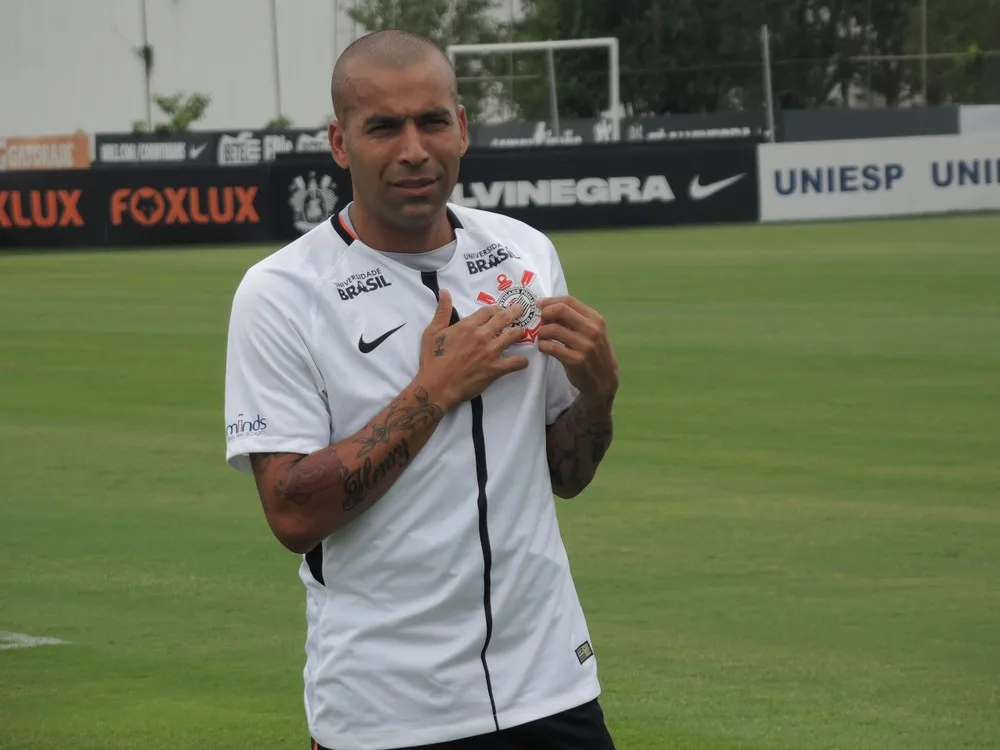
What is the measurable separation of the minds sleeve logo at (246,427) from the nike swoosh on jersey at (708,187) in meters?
28.4

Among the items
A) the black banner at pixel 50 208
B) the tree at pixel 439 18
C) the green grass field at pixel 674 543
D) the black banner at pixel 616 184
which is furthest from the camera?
the tree at pixel 439 18

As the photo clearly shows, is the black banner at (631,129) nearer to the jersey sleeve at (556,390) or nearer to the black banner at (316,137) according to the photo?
the black banner at (316,137)

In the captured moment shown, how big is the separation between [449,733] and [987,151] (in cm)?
3020

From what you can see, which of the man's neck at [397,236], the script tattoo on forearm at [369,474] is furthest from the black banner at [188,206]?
the script tattoo on forearm at [369,474]

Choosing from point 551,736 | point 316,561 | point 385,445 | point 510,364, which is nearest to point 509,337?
point 510,364

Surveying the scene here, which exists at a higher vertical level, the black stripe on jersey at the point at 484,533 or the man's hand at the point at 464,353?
the man's hand at the point at 464,353

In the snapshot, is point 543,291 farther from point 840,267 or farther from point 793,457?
point 840,267

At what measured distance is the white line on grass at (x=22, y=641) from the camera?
7434 mm

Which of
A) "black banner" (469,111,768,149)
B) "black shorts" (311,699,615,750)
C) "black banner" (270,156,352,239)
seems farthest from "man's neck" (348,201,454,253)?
"black banner" (469,111,768,149)

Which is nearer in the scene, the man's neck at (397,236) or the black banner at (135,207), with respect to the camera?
the man's neck at (397,236)

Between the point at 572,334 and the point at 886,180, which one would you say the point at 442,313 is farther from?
the point at 886,180

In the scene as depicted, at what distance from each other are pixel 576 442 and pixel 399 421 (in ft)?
1.47

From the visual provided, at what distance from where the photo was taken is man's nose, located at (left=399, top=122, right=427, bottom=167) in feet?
10.9

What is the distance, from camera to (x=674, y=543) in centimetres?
893
